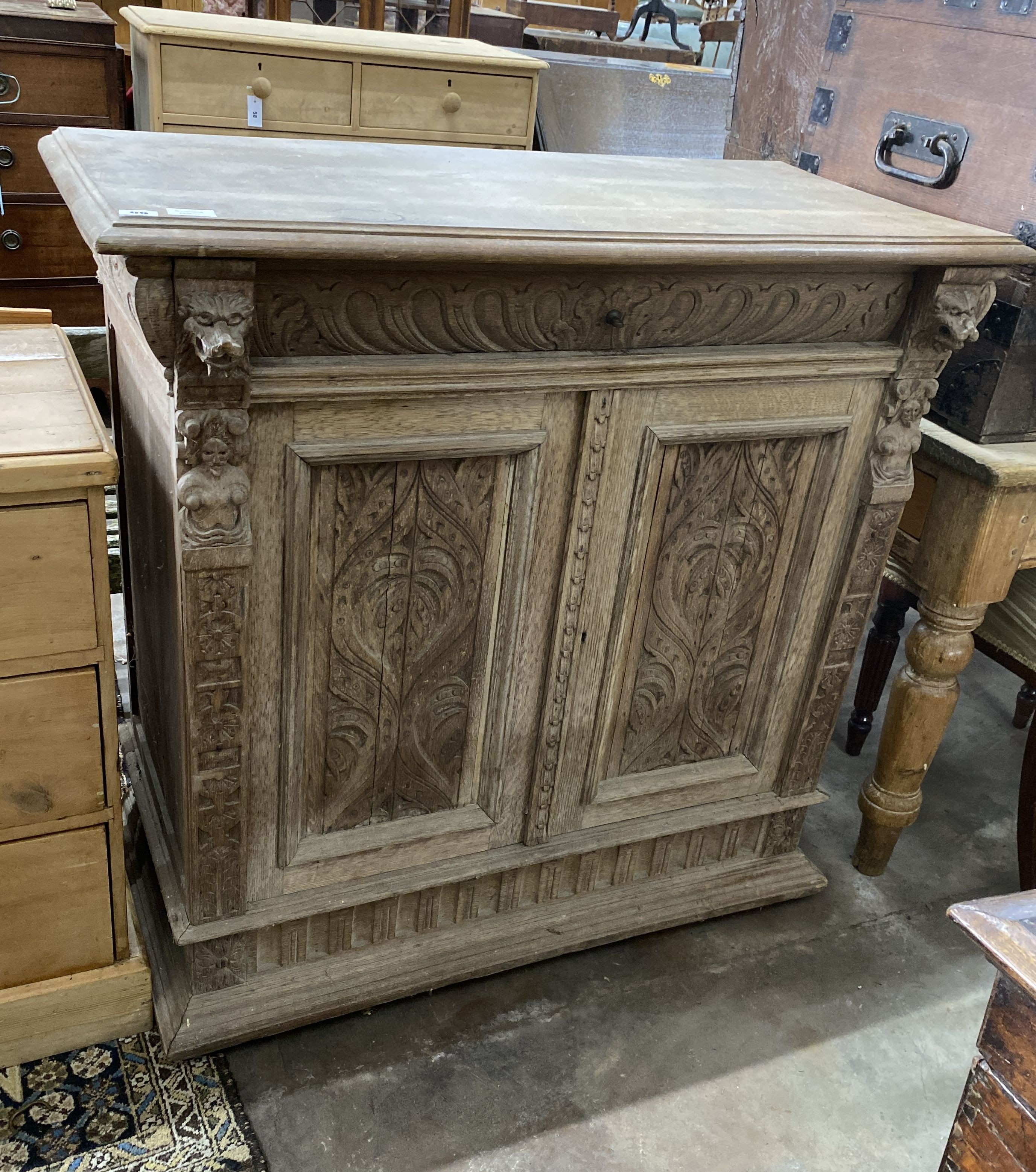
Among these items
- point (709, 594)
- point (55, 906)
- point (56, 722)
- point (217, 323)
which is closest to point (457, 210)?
point (217, 323)

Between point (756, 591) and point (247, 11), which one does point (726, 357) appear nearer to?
point (756, 591)

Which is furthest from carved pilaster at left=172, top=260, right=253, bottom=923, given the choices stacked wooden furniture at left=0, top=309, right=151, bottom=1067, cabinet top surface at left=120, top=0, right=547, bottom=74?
cabinet top surface at left=120, top=0, right=547, bottom=74

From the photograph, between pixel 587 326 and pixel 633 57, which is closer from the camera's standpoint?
pixel 587 326

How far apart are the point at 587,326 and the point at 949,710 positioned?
1.05m

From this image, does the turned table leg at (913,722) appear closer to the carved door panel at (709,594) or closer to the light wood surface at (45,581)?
the carved door panel at (709,594)

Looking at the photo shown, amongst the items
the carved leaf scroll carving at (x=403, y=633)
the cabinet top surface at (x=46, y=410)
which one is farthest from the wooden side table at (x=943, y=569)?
the cabinet top surface at (x=46, y=410)

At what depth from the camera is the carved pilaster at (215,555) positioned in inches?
43.9

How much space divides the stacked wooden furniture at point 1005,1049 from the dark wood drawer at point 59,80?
3.25 m

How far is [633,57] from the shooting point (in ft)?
14.9

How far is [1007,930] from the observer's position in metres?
0.84

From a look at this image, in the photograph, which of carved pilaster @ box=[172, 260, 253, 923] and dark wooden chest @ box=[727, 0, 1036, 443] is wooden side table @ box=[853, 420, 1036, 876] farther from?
carved pilaster @ box=[172, 260, 253, 923]

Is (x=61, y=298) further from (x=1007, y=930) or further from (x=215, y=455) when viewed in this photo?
(x=1007, y=930)

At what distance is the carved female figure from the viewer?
1.21m

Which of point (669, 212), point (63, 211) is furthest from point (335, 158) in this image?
point (63, 211)
